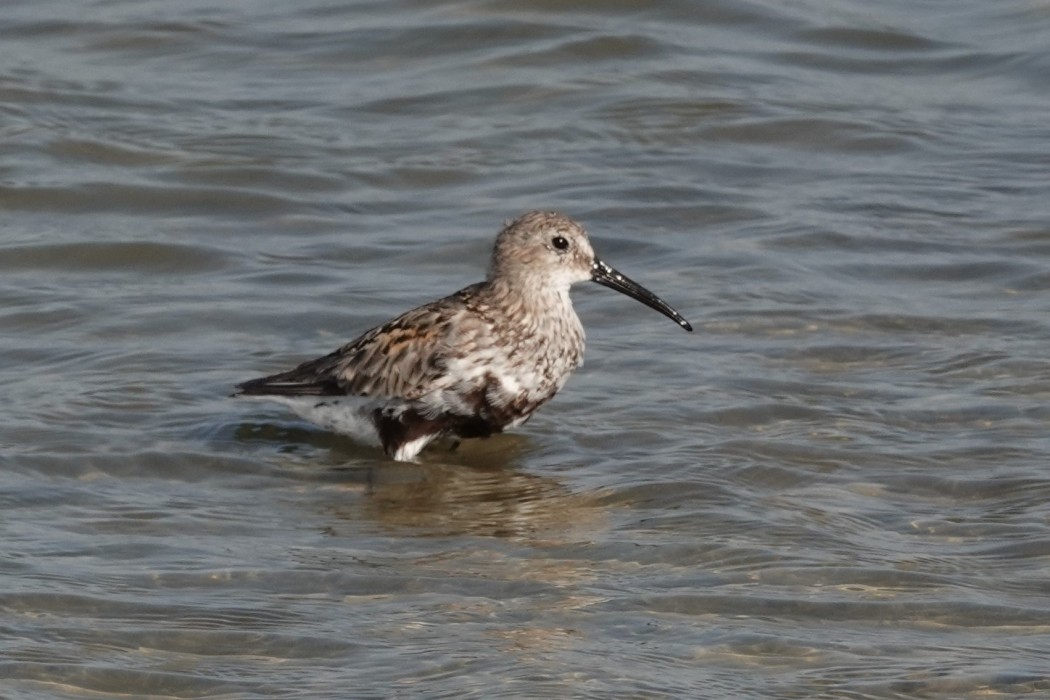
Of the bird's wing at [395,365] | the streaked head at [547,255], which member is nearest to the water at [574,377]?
the bird's wing at [395,365]

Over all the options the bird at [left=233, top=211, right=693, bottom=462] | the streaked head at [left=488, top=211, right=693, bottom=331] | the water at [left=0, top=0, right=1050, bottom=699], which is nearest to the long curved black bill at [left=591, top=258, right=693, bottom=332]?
the streaked head at [left=488, top=211, right=693, bottom=331]

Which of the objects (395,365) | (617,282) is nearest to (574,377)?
(617,282)

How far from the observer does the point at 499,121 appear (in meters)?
15.8

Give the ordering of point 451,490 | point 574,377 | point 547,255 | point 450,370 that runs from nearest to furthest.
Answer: point 451,490, point 450,370, point 547,255, point 574,377

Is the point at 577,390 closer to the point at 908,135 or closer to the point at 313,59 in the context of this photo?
the point at 908,135

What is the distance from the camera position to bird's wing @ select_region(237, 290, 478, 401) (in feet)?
33.5

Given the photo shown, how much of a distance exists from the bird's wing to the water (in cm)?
35

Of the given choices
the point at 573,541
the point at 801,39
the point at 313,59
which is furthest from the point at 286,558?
the point at 801,39

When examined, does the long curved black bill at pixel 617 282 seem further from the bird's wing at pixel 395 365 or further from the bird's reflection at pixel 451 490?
the bird's reflection at pixel 451 490

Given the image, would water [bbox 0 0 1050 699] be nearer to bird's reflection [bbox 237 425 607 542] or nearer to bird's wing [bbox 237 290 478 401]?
bird's reflection [bbox 237 425 607 542]

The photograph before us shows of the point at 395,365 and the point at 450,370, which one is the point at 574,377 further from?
the point at 395,365

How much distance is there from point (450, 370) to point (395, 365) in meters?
0.28

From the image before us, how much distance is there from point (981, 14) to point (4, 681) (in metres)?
12.7

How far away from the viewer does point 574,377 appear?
11.3m
